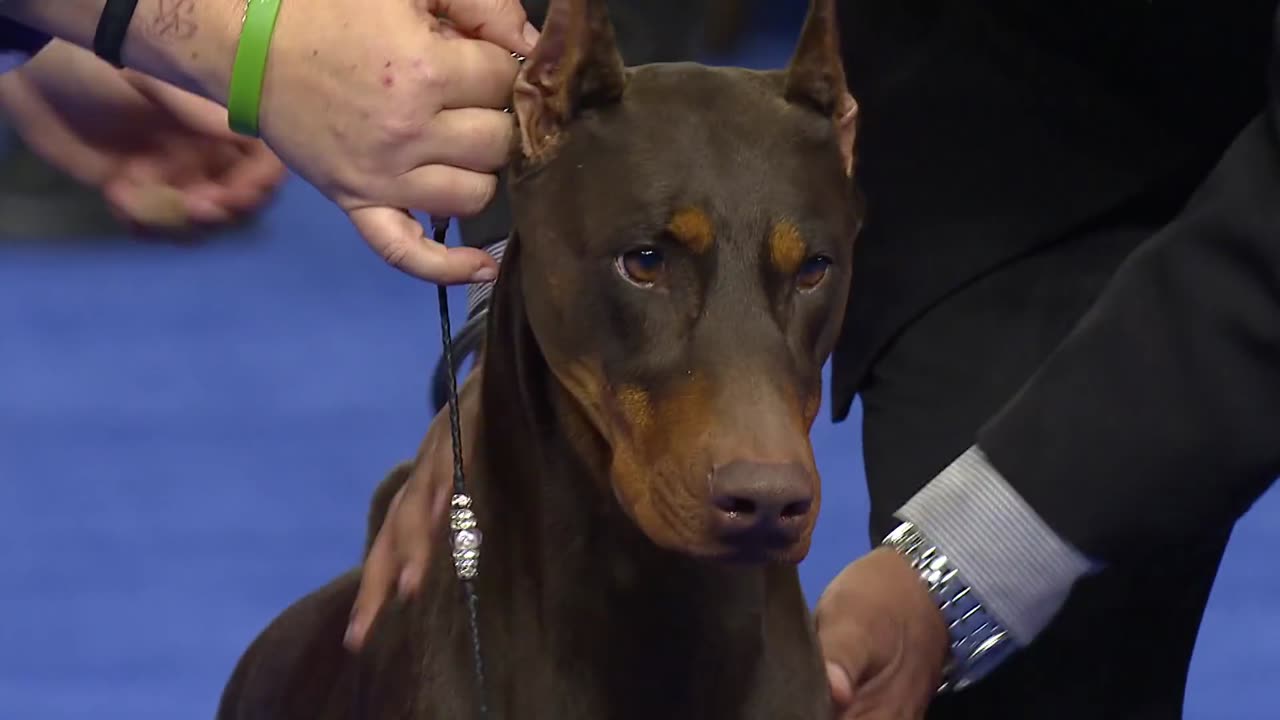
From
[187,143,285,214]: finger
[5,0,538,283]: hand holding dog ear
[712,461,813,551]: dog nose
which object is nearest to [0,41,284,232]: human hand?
[187,143,285,214]: finger

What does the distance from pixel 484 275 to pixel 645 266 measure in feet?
0.55

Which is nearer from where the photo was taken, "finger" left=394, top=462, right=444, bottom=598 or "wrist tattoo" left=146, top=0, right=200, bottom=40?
"wrist tattoo" left=146, top=0, right=200, bottom=40

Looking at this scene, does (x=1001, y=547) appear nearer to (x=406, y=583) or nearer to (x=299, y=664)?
(x=406, y=583)

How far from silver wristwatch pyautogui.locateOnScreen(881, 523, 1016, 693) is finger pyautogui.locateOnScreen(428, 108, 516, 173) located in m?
0.46

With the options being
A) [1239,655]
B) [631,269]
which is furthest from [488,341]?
[1239,655]

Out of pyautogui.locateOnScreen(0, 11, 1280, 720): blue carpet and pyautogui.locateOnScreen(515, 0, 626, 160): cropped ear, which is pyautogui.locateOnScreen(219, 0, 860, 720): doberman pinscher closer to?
pyautogui.locateOnScreen(515, 0, 626, 160): cropped ear

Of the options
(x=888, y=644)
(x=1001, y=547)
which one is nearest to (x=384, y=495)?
(x=888, y=644)

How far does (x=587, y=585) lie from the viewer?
1482 millimetres

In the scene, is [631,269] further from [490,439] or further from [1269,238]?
[1269,238]

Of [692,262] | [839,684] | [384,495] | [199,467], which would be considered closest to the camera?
[692,262]

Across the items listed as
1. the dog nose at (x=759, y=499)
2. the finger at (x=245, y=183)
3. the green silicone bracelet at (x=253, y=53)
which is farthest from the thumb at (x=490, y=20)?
the dog nose at (x=759, y=499)

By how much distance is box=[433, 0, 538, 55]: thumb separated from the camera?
4.68 ft

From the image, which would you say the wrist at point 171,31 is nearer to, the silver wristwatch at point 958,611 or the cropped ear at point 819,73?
the cropped ear at point 819,73

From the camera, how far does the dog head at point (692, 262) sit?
1.26m
